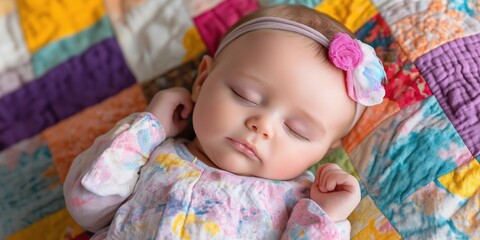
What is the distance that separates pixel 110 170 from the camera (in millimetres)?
1267

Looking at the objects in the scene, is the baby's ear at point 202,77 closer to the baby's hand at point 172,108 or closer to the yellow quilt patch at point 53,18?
the baby's hand at point 172,108

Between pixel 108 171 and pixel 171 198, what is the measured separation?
6.1 inches

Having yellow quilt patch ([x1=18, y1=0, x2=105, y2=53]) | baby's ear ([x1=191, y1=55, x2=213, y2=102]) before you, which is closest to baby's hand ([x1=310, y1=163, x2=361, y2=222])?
baby's ear ([x1=191, y1=55, x2=213, y2=102])

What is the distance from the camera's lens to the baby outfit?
1.19 meters

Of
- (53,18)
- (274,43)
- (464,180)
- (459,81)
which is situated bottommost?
(464,180)

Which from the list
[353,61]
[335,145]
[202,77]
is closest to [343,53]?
[353,61]

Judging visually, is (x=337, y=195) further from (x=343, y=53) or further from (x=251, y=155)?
(x=343, y=53)

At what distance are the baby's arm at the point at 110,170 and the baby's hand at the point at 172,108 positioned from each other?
0.03 metres

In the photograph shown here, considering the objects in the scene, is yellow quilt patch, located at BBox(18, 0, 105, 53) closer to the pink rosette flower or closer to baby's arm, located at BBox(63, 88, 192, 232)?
baby's arm, located at BBox(63, 88, 192, 232)

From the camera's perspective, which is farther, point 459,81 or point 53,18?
point 53,18

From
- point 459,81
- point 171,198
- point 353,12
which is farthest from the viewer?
point 353,12

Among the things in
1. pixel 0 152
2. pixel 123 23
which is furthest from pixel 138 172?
pixel 123 23

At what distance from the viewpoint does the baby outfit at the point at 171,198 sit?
3.90ft

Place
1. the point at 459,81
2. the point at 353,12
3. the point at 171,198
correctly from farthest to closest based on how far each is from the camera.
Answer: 1. the point at 353,12
2. the point at 459,81
3. the point at 171,198
